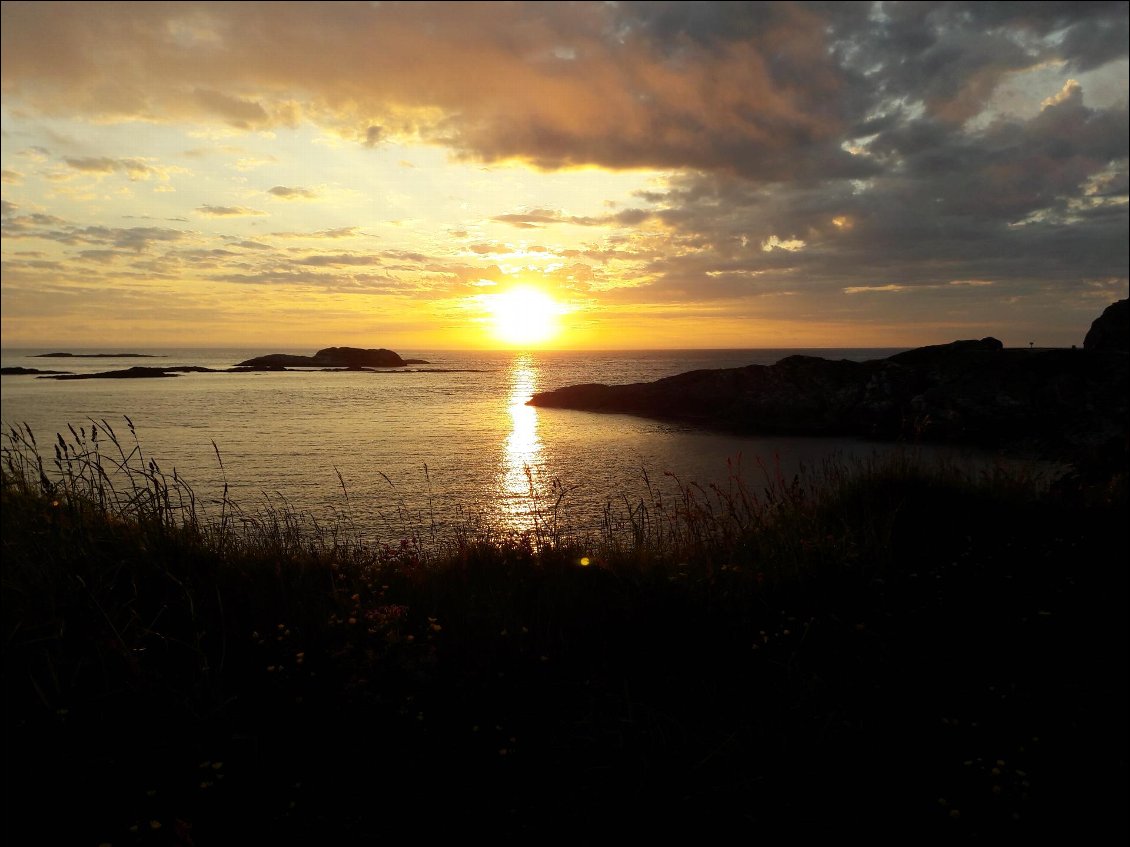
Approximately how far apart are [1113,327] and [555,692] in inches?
1896

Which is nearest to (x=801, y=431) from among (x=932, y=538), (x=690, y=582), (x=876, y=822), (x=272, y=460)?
(x=272, y=460)

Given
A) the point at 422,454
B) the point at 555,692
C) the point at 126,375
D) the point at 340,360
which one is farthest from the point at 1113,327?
the point at 340,360

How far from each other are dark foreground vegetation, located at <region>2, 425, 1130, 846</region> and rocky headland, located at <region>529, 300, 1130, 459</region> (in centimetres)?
1998

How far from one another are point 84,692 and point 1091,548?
29.4 feet

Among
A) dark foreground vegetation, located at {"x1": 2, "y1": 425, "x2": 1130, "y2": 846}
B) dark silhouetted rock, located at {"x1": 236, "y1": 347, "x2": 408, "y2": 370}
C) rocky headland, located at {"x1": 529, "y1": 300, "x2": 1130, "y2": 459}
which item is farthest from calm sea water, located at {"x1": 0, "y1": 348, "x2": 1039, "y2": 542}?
dark silhouetted rock, located at {"x1": 236, "y1": 347, "x2": 408, "y2": 370}

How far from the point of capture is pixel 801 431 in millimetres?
30844

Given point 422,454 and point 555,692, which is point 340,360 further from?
point 555,692

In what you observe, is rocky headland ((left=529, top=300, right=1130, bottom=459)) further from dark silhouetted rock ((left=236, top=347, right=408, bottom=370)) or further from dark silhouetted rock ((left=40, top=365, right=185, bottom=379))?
dark silhouetted rock ((left=236, top=347, right=408, bottom=370))

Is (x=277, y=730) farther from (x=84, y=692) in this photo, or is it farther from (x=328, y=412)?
(x=328, y=412)

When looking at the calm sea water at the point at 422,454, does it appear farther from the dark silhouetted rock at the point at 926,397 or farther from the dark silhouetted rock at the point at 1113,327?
the dark silhouetted rock at the point at 1113,327

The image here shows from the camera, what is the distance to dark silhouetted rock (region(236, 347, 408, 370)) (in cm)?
11739

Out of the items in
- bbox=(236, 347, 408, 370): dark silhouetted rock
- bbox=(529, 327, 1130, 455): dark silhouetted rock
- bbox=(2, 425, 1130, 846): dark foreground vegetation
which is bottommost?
bbox=(2, 425, 1130, 846): dark foreground vegetation

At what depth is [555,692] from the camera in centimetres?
438

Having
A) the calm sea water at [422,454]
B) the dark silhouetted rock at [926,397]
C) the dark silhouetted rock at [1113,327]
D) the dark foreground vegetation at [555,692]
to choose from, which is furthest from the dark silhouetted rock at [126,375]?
the dark silhouetted rock at [1113,327]
